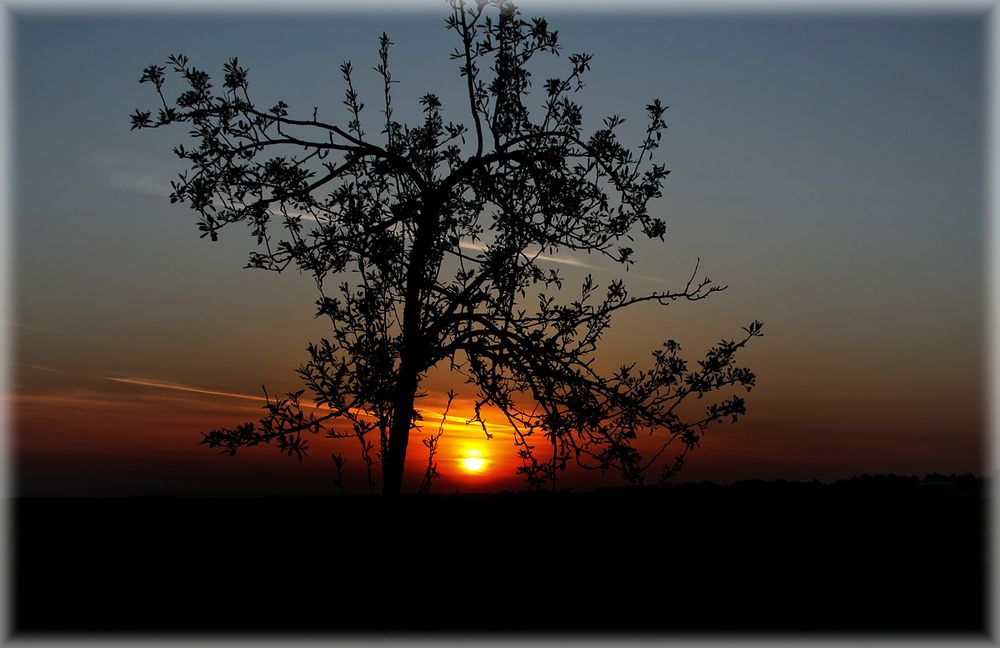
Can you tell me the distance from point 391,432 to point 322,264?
2906mm

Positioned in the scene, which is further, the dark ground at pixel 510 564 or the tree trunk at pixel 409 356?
the tree trunk at pixel 409 356

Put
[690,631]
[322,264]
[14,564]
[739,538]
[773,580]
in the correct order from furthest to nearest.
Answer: [322,264], [739,538], [14,564], [773,580], [690,631]

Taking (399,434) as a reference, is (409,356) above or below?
above

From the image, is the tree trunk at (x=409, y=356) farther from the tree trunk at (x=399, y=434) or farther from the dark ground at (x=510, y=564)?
the dark ground at (x=510, y=564)

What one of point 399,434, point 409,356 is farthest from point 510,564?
point 409,356

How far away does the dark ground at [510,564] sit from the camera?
10.1 m

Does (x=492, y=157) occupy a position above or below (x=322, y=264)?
above

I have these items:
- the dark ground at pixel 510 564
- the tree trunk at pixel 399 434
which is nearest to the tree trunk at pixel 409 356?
the tree trunk at pixel 399 434

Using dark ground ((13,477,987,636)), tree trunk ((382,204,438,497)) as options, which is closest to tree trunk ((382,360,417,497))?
tree trunk ((382,204,438,497))

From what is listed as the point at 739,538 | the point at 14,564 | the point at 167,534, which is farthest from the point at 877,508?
the point at 14,564

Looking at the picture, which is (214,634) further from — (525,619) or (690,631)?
(690,631)

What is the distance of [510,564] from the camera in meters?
11.8

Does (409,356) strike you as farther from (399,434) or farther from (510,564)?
(510,564)

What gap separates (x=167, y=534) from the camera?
13.6m
